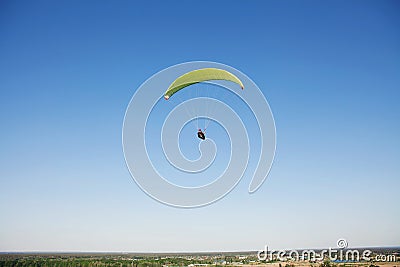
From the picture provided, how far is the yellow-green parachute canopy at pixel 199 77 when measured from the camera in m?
16.9

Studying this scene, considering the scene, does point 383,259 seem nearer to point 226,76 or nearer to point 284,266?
point 284,266

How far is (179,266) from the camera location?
7381cm

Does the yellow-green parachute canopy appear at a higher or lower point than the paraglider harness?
higher

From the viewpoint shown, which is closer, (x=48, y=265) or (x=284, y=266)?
(x=284, y=266)

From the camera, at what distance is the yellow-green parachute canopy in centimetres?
1687

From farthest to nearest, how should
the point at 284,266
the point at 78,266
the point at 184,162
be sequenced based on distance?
1. the point at 78,266
2. the point at 284,266
3. the point at 184,162

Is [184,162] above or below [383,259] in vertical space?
above

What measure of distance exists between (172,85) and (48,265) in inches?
2552

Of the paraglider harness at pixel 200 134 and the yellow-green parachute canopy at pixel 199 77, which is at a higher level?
the yellow-green parachute canopy at pixel 199 77

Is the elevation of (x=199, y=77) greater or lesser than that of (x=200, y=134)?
greater

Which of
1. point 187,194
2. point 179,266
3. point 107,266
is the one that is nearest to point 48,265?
point 107,266

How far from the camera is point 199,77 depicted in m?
17.2

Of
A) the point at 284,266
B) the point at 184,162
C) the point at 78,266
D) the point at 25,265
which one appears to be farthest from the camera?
the point at 78,266

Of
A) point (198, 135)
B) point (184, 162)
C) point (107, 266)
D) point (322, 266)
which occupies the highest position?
point (198, 135)
